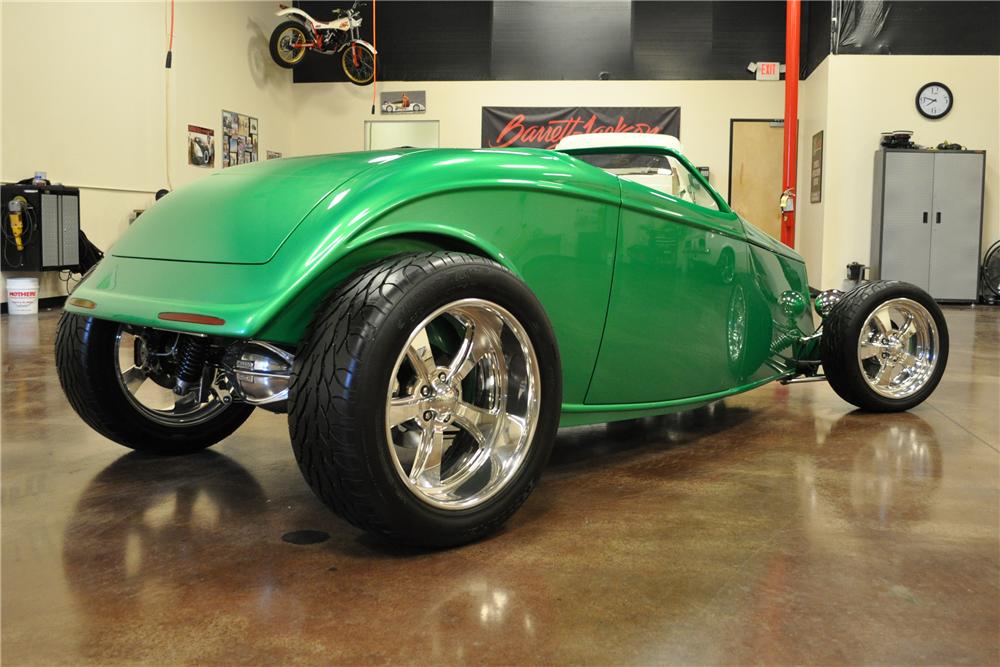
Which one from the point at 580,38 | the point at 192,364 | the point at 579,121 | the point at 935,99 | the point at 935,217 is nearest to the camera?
the point at 192,364

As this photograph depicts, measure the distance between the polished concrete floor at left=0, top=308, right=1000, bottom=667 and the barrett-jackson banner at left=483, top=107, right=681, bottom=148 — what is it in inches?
459

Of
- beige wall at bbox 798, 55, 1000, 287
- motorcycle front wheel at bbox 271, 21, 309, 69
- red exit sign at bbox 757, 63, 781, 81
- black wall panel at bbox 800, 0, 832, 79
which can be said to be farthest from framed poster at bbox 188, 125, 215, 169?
black wall panel at bbox 800, 0, 832, 79

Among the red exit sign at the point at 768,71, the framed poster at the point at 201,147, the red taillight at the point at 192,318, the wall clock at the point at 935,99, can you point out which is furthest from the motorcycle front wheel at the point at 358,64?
the red taillight at the point at 192,318

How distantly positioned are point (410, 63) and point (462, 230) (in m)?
13.1

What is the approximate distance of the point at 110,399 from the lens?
2580 millimetres

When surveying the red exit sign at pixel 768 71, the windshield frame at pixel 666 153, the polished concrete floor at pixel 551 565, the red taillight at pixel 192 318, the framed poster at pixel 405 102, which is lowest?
the polished concrete floor at pixel 551 565

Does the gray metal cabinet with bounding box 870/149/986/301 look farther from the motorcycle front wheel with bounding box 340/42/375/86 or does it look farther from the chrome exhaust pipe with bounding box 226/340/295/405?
the chrome exhaust pipe with bounding box 226/340/295/405

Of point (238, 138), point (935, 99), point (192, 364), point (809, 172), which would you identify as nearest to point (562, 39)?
point (809, 172)

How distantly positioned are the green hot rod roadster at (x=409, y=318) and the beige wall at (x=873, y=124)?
34.2 feet

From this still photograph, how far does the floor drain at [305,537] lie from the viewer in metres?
2.01

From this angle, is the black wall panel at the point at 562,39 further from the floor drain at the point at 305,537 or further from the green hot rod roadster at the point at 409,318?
the floor drain at the point at 305,537

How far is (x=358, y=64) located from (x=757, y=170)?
6741mm

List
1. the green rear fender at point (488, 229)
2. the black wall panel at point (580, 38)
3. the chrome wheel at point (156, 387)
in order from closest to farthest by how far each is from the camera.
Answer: the green rear fender at point (488, 229), the chrome wheel at point (156, 387), the black wall panel at point (580, 38)

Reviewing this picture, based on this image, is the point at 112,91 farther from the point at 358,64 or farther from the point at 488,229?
the point at 488,229
